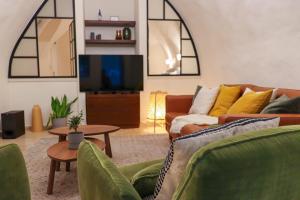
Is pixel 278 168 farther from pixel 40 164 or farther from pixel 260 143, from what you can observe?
pixel 40 164

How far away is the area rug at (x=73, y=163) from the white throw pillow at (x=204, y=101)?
0.67m

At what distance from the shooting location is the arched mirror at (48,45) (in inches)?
219

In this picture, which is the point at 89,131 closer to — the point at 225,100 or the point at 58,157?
the point at 58,157

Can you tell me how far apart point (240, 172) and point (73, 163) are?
291cm

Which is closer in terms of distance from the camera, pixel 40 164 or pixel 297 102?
pixel 297 102

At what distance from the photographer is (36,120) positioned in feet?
17.4

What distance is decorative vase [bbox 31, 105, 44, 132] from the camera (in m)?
5.30

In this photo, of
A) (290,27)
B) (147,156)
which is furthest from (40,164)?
(290,27)

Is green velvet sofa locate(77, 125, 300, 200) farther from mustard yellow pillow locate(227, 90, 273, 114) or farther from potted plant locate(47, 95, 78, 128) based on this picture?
potted plant locate(47, 95, 78, 128)

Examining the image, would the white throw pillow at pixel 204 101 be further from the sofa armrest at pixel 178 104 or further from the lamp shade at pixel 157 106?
the lamp shade at pixel 157 106

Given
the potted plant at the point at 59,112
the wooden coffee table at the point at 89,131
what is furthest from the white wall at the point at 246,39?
the potted plant at the point at 59,112

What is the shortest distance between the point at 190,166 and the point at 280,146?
283 millimetres

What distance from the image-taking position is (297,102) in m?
2.51

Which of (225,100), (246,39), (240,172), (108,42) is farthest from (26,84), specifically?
(240,172)
